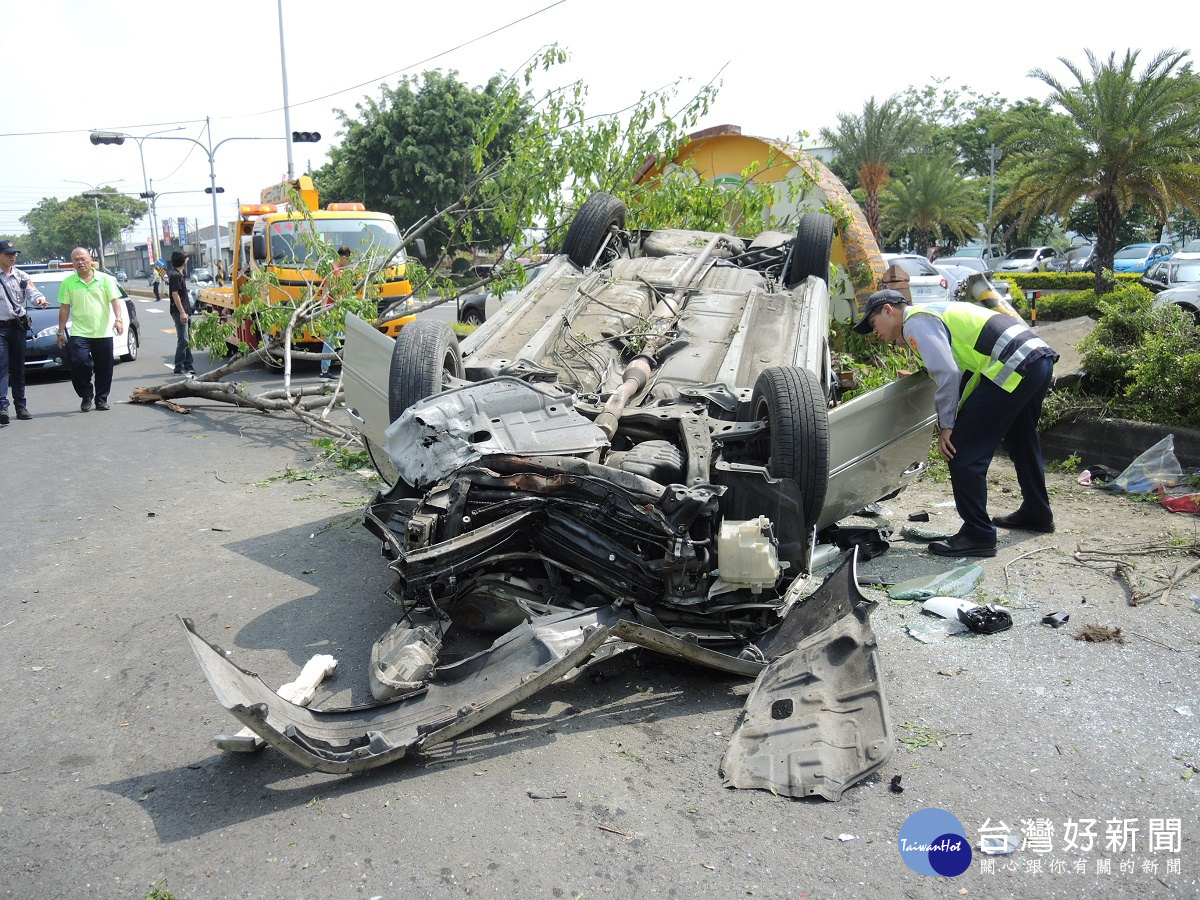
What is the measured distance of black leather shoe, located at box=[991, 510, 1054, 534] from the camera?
18.4ft

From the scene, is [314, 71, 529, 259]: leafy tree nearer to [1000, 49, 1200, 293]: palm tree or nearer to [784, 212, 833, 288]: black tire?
[1000, 49, 1200, 293]: palm tree

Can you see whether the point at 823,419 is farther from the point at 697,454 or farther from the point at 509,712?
the point at 509,712

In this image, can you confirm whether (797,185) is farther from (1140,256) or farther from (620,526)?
(1140,256)

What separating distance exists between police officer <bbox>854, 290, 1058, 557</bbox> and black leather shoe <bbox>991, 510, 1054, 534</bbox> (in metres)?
0.52

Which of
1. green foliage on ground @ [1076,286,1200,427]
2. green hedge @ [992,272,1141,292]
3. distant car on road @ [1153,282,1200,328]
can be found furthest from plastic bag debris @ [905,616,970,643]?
green hedge @ [992,272,1141,292]

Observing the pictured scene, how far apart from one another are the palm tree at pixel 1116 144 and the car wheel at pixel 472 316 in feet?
40.9

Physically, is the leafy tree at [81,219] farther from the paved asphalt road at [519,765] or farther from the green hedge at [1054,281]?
the paved asphalt road at [519,765]

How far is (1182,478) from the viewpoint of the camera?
6.18 metres

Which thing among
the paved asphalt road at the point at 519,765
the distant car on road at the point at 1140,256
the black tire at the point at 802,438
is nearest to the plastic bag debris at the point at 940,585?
the paved asphalt road at the point at 519,765

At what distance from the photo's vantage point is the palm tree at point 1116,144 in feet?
53.7

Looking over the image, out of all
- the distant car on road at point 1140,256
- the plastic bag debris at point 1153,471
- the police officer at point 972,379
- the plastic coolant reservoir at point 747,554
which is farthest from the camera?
the distant car on road at point 1140,256

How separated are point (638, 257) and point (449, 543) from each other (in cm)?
399

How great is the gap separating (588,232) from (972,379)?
3138 mm

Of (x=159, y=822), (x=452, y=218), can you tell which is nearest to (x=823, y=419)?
(x=159, y=822)
